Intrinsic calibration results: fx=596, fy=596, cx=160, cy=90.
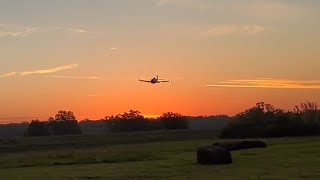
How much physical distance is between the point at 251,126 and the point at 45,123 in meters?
80.8

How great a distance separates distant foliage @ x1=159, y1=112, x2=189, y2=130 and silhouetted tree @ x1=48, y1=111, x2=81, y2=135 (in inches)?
1079

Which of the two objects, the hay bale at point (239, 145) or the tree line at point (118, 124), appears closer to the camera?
the hay bale at point (239, 145)

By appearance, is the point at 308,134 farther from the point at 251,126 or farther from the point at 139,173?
the point at 139,173

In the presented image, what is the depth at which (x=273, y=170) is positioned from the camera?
97.6 feet

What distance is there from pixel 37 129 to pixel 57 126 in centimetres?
2205

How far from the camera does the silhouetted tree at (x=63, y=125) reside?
174 metres

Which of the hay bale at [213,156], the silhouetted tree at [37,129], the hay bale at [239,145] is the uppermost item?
the silhouetted tree at [37,129]

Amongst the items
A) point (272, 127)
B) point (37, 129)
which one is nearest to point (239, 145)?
point (272, 127)

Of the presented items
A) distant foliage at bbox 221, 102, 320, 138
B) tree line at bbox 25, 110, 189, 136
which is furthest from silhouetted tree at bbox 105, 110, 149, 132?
distant foliage at bbox 221, 102, 320, 138

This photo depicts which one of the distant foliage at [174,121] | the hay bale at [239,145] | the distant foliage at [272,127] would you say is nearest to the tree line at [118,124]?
the distant foliage at [174,121]

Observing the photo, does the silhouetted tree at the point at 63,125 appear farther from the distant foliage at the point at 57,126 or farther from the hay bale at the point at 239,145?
the hay bale at the point at 239,145

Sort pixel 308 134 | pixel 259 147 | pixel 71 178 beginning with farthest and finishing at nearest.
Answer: pixel 308 134, pixel 259 147, pixel 71 178

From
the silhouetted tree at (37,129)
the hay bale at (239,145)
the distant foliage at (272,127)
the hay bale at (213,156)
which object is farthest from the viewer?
the silhouetted tree at (37,129)

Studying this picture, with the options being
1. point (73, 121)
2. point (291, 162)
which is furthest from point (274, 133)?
point (73, 121)
